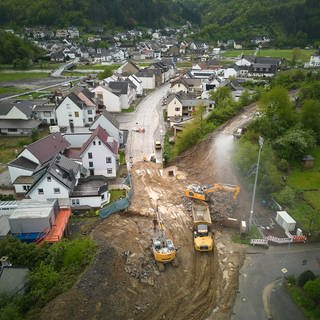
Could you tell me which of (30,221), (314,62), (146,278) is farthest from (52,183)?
(314,62)

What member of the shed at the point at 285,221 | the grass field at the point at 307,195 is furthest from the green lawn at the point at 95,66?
the shed at the point at 285,221

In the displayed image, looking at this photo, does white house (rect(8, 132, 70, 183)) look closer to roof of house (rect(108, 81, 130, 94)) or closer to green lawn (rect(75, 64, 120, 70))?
roof of house (rect(108, 81, 130, 94))

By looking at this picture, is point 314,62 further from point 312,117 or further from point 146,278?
point 146,278

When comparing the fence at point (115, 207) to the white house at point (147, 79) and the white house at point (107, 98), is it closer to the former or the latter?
the white house at point (107, 98)

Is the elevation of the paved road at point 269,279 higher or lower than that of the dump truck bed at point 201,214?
lower

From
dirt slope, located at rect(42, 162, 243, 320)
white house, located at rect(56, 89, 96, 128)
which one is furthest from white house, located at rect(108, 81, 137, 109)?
dirt slope, located at rect(42, 162, 243, 320)

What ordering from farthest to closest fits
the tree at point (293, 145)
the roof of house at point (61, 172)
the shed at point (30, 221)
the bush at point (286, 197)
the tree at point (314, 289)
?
the tree at point (293, 145), the bush at point (286, 197), the roof of house at point (61, 172), the shed at point (30, 221), the tree at point (314, 289)
